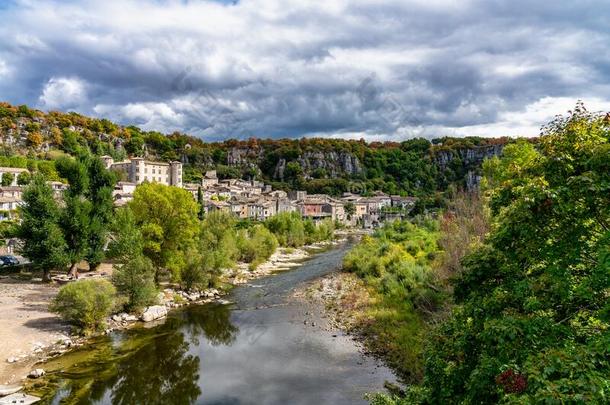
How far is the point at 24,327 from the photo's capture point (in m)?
23.1

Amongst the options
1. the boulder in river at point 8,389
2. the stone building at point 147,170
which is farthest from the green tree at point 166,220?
the stone building at point 147,170

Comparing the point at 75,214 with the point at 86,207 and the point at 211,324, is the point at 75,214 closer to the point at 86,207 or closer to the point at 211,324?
the point at 86,207

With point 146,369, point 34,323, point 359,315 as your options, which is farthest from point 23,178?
point 359,315

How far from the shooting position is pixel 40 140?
9575cm

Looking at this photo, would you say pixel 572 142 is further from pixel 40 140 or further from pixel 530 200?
pixel 40 140

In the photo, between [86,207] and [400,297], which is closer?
[400,297]

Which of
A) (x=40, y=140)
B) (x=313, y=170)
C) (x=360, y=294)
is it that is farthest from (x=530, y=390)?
(x=313, y=170)

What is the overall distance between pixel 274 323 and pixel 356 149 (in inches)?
5373

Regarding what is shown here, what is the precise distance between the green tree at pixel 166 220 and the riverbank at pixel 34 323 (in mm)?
2500

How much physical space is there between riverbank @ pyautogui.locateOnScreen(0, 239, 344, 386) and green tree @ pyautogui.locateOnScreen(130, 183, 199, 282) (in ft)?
8.20

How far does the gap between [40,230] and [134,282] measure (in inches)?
355

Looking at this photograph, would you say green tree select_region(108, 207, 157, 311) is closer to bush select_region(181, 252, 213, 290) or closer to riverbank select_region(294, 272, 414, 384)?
bush select_region(181, 252, 213, 290)

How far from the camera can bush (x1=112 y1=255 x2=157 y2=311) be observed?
2716 centimetres

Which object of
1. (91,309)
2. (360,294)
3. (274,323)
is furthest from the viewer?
(360,294)
